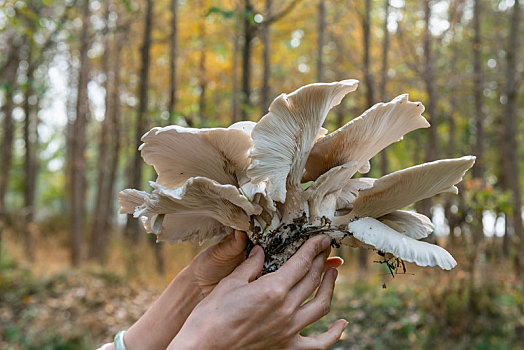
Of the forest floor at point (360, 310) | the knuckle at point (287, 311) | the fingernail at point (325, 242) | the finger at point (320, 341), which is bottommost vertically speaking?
the forest floor at point (360, 310)

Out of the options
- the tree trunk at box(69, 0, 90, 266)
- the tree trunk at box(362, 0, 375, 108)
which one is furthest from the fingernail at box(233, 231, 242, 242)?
the tree trunk at box(69, 0, 90, 266)

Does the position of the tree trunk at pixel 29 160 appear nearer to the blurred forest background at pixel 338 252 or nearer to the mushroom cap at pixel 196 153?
the blurred forest background at pixel 338 252

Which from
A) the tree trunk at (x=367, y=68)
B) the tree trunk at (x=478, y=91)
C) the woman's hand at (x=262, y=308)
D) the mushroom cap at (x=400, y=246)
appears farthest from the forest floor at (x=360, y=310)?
the mushroom cap at (x=400, y=246)

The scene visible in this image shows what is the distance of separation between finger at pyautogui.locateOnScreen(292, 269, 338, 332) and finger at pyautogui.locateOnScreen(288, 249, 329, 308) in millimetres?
35

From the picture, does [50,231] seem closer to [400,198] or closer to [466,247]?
[466,247]

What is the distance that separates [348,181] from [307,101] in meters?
0.38

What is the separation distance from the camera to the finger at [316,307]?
4.64 feet

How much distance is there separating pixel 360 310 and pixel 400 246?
4478 mm

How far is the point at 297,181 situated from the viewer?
4.83 ft

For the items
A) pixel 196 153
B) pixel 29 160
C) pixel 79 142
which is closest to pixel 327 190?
pixel 196 153

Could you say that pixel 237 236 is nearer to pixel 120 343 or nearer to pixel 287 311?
pixel 287 311

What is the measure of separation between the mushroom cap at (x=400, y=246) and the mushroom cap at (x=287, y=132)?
27 cm

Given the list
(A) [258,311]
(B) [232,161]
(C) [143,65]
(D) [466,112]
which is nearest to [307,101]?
(B) [232,161]

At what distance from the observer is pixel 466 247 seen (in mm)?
5086
